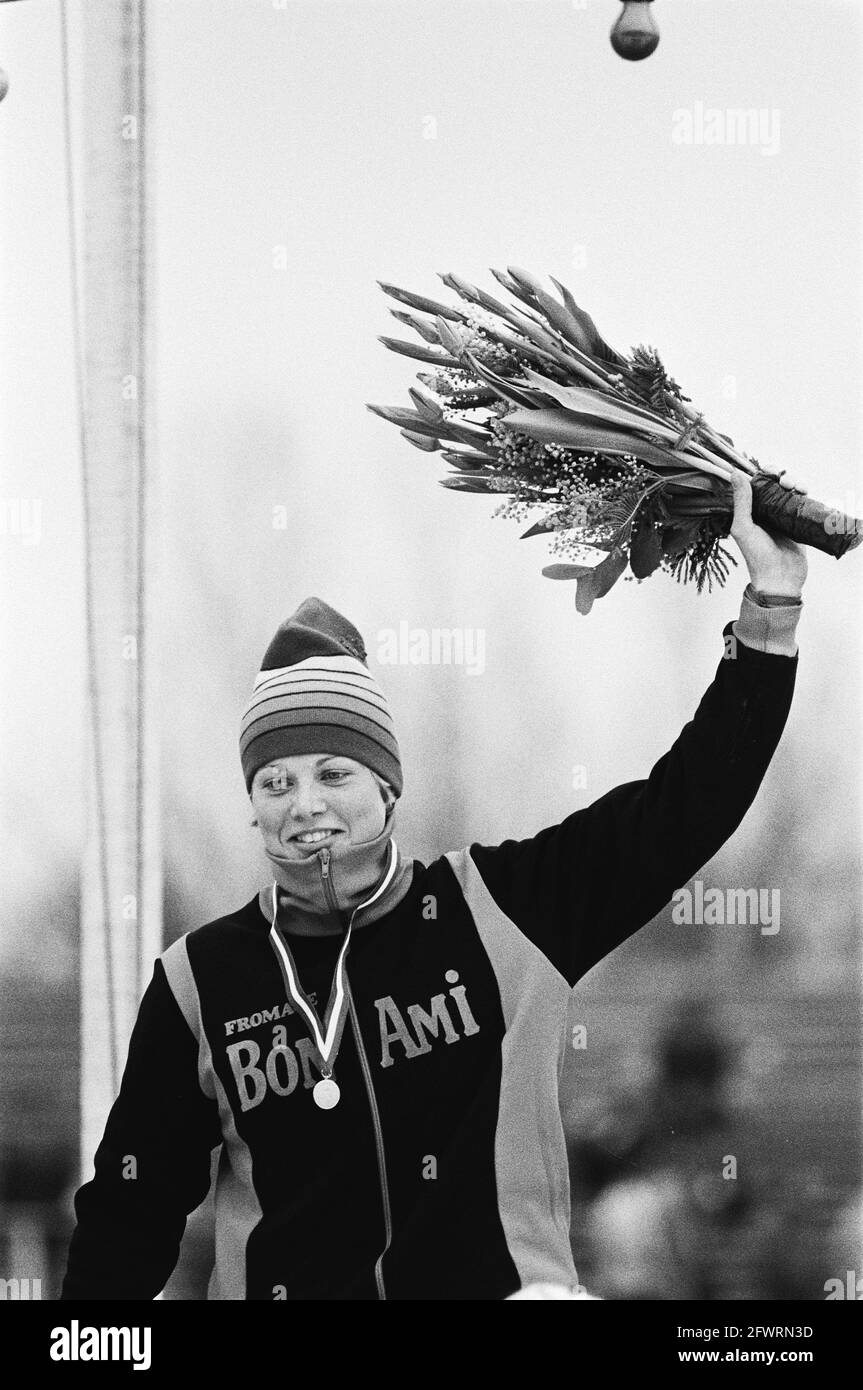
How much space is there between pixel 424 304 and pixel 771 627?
84 centimetres

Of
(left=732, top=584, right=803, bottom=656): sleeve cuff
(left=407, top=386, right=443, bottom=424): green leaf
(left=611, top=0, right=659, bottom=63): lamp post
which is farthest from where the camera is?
(left=611, top=0, right=659, bottom=63): lamp post

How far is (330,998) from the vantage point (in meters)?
2.62

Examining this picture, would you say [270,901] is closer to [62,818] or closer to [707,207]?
[62,818]

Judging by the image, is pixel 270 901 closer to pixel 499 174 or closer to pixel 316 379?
pixel 316 379

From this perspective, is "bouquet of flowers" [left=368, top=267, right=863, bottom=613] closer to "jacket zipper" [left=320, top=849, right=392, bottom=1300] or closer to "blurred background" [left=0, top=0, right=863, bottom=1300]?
"blurred background" [left=0, top=0, right=863, bottom=1300]

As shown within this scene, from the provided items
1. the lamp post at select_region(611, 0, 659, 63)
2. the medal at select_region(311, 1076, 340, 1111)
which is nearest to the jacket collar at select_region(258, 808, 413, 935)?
the medal at select_region(311, 1076, 340, 1111)

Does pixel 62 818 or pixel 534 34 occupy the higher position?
pixel 534 34

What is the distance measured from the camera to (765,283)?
111 inches

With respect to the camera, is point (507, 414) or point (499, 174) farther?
point (499, 174)

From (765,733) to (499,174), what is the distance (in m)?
1.14

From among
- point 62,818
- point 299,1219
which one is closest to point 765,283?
point 62,818

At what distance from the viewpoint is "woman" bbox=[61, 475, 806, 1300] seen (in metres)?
2.57

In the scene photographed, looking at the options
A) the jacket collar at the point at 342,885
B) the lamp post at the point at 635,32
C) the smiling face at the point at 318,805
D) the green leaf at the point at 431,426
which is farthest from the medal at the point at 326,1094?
the lamp post at the point at 635,32
